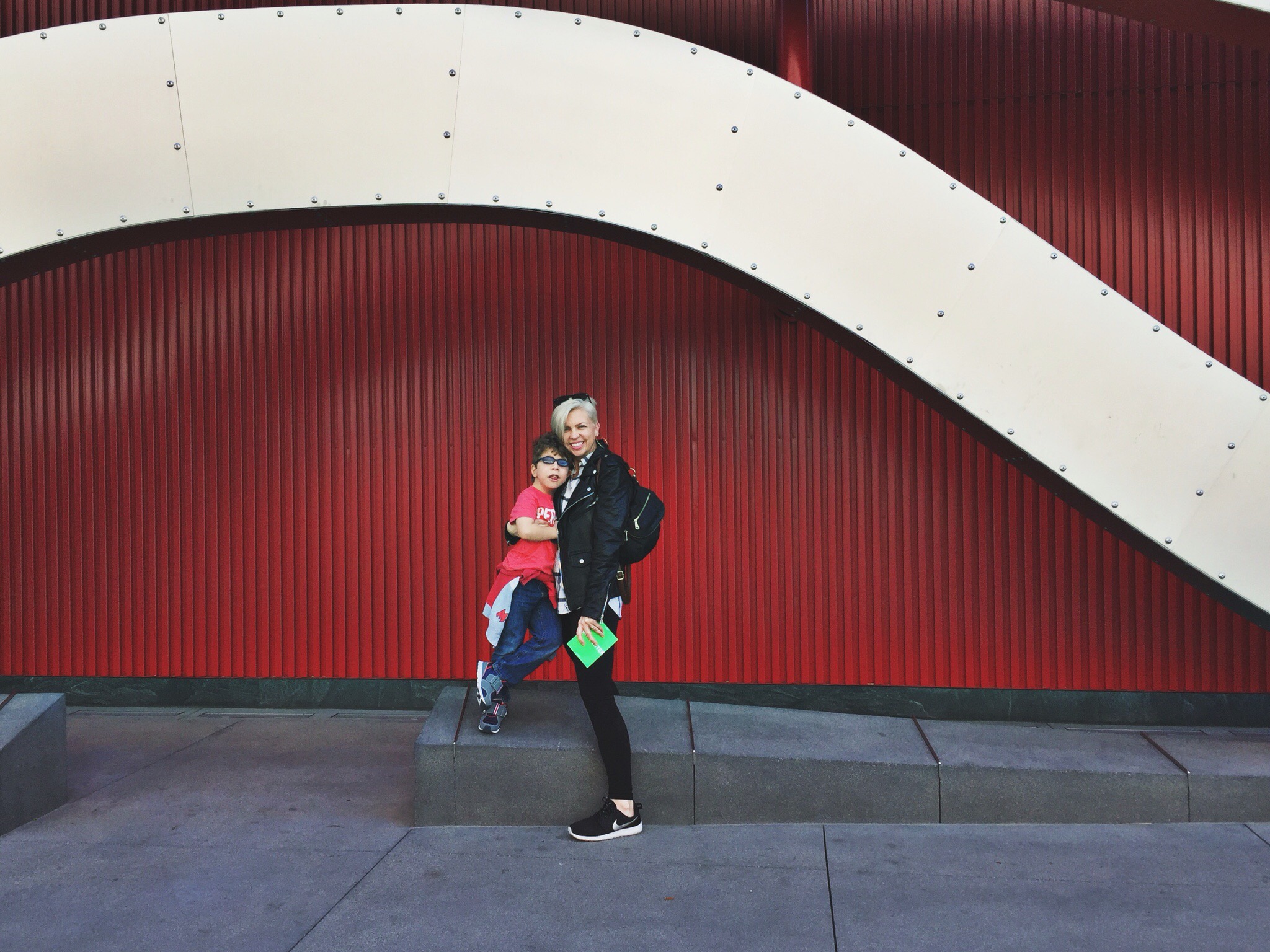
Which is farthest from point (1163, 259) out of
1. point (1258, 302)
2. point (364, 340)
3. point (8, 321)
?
point (8, 321)

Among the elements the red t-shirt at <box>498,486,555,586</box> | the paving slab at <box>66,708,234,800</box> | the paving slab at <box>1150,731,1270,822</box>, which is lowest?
the paving slab at <box>66,708,234,800</box>

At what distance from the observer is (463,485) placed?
229 inches

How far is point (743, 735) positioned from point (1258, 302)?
400cm

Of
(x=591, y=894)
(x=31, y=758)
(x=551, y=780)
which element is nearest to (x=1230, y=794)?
(x=591, y=894)

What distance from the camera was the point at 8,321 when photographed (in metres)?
6.05

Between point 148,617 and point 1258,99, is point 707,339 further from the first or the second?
point 148,617

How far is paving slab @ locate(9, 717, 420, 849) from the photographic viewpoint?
396 cm

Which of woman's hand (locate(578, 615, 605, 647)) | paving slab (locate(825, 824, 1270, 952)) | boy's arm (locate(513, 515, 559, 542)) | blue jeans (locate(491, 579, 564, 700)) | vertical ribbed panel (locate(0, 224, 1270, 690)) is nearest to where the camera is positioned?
paving slab (locate(825, 824, 1270, 952))

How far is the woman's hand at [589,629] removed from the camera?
3.80 metres

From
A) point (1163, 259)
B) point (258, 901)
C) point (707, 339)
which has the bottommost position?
point (258, 901)

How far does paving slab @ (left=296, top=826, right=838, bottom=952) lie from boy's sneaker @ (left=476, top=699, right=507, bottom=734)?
0.43m

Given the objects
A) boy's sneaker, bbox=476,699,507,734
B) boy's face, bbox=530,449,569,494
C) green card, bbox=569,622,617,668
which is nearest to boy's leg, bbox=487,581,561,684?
boy's sneaker, bbox=476,699,507,734

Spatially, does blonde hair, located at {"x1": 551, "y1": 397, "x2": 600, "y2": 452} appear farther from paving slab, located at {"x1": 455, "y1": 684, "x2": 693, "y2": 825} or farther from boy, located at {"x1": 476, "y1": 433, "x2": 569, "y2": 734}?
paving slab, located at {"x1": 455, "y1": 684, "x2": 693, "y2": 825}

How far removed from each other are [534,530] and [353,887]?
1586 millimetres
